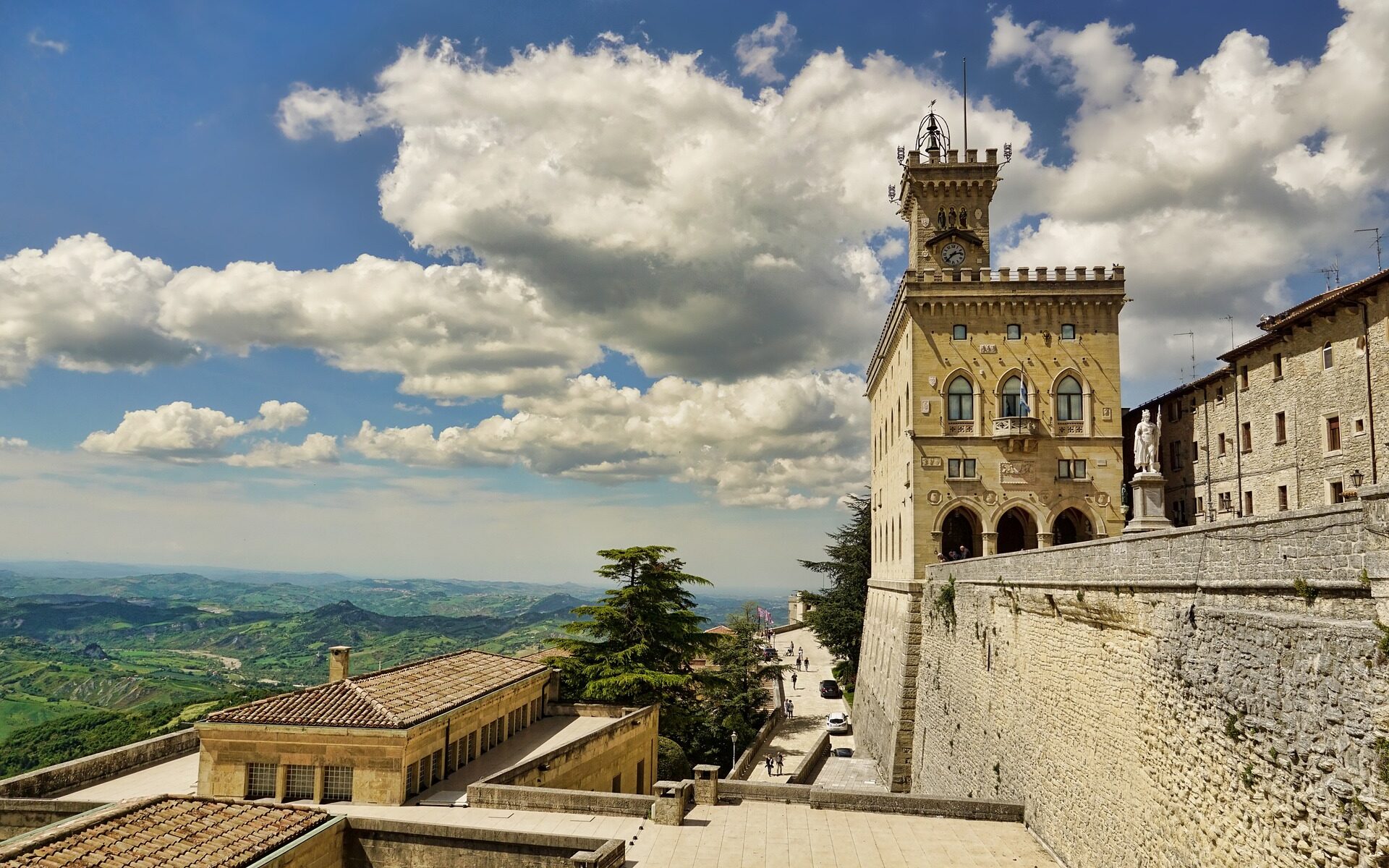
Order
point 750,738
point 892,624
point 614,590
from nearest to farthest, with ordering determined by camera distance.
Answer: point 614,590 → point 892,624 → point 750,738

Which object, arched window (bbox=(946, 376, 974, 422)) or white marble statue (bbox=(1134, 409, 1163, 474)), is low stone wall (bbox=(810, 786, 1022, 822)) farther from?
arched window (bbox=(946, 376, 974, 422))

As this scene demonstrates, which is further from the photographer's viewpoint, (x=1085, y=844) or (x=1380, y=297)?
(x=1380, y=297)

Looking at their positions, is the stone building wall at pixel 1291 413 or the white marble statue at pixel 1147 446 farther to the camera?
the stone building wall at pixel 1291 413

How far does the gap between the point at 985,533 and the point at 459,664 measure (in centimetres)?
2017

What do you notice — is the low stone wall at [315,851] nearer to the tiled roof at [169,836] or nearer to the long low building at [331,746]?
the tiled roof at [169,836]

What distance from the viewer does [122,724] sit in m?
60.8

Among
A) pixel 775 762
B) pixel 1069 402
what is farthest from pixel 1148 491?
pixel 775 762

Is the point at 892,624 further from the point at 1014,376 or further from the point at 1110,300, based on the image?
the point at 1110,300

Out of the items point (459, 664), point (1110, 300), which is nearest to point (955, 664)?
point (459, 664)

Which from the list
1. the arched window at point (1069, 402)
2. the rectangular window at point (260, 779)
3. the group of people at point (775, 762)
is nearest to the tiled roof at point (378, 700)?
the rectangular window at point (260, 779)

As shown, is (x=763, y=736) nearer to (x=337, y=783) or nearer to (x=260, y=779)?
(x=337, y=783)

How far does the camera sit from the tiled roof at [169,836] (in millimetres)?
12281

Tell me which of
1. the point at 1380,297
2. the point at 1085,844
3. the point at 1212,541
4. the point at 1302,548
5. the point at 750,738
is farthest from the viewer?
the point at 750,738

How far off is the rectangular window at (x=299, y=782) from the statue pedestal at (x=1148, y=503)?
17.7 m
